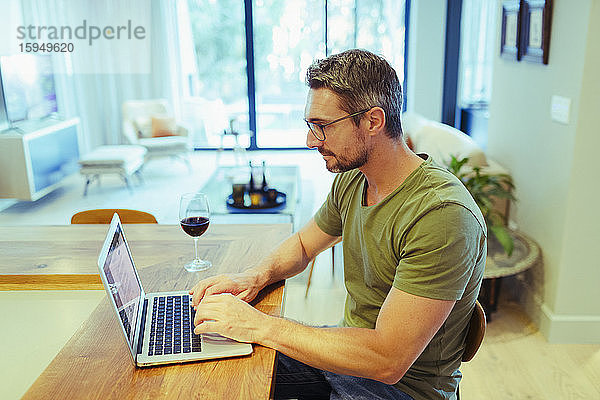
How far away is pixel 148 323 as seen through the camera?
1.21 meters

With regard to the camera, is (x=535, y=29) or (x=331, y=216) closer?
(x=331, y=216)

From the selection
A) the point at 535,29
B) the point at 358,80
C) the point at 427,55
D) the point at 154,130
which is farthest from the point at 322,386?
the point at 427,55

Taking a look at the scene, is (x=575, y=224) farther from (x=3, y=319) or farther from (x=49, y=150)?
(x=49, y=150)

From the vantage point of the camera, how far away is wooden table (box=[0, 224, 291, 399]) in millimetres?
1006

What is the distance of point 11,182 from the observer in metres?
4.83

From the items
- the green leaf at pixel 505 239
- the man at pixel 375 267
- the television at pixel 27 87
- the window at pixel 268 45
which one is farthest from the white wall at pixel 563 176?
the window at pixel 268 45

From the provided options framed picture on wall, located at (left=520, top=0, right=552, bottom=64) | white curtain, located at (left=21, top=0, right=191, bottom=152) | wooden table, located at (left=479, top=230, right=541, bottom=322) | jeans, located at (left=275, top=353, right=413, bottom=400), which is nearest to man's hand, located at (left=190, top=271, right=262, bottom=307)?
jeans, located at (left=275, top=353, right=413, bottom=400)

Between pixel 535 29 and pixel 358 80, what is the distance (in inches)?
72.8

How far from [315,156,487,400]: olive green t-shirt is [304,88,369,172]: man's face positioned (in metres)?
0.12

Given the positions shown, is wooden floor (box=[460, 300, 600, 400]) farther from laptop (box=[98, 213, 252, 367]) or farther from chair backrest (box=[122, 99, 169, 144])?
chair backrest (box=[122, 99, 169, 144])

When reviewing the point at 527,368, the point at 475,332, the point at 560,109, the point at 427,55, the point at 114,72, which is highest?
the point at 427,55

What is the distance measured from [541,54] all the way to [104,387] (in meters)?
2.41

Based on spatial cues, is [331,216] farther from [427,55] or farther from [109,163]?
[427,55]

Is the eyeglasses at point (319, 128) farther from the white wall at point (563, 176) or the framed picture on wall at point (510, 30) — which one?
the framed picture on wall at point (510, 30)
